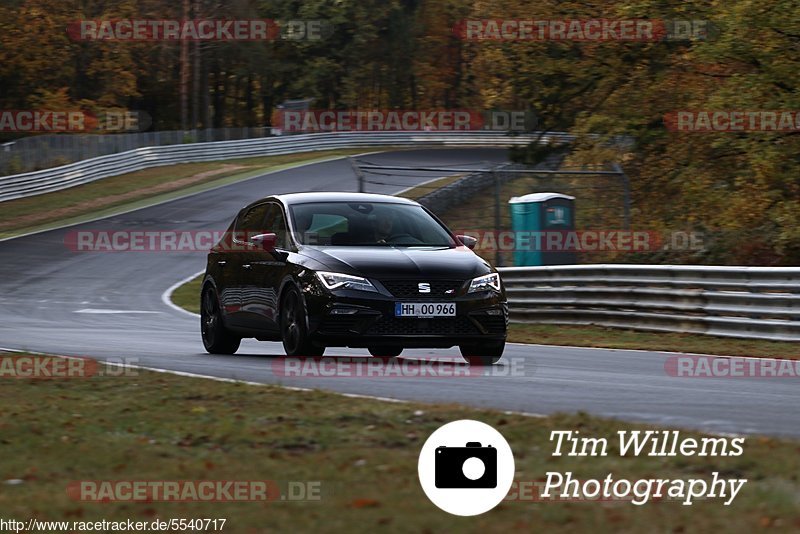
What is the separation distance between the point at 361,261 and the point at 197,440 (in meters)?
4.76

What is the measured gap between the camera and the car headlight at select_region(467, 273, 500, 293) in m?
12.5

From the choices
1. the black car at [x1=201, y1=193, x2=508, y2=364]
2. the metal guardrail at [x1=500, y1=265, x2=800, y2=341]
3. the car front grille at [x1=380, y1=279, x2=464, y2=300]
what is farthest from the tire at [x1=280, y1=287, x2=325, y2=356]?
the metal guardrail at [x1=500, y1=265, x2=800, y2=341]

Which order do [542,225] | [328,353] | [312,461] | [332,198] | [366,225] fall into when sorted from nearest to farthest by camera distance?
1. [312,461]
2. [366,225]
3. [332,198]
4. [328,353]
5. [542,225]

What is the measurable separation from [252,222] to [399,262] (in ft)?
9.12

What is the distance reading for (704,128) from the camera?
2716cm

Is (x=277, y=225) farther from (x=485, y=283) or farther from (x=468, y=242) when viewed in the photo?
(x=485, y=283)

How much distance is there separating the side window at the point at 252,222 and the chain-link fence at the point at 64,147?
3487 cm

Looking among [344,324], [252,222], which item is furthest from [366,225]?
[252,222]

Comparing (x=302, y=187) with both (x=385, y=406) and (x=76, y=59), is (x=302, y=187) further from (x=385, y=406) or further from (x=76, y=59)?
(x=385, y=406)

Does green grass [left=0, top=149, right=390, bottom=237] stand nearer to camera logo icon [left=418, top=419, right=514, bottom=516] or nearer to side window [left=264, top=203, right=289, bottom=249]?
side window [left=264, top=203, right=289, bottom=249]

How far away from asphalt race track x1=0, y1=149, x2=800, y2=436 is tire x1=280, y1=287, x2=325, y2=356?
12.4 inches

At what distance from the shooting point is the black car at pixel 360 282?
1218 centimetres

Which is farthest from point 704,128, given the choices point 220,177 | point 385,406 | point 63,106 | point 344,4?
point 344,4

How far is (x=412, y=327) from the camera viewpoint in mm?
12180
